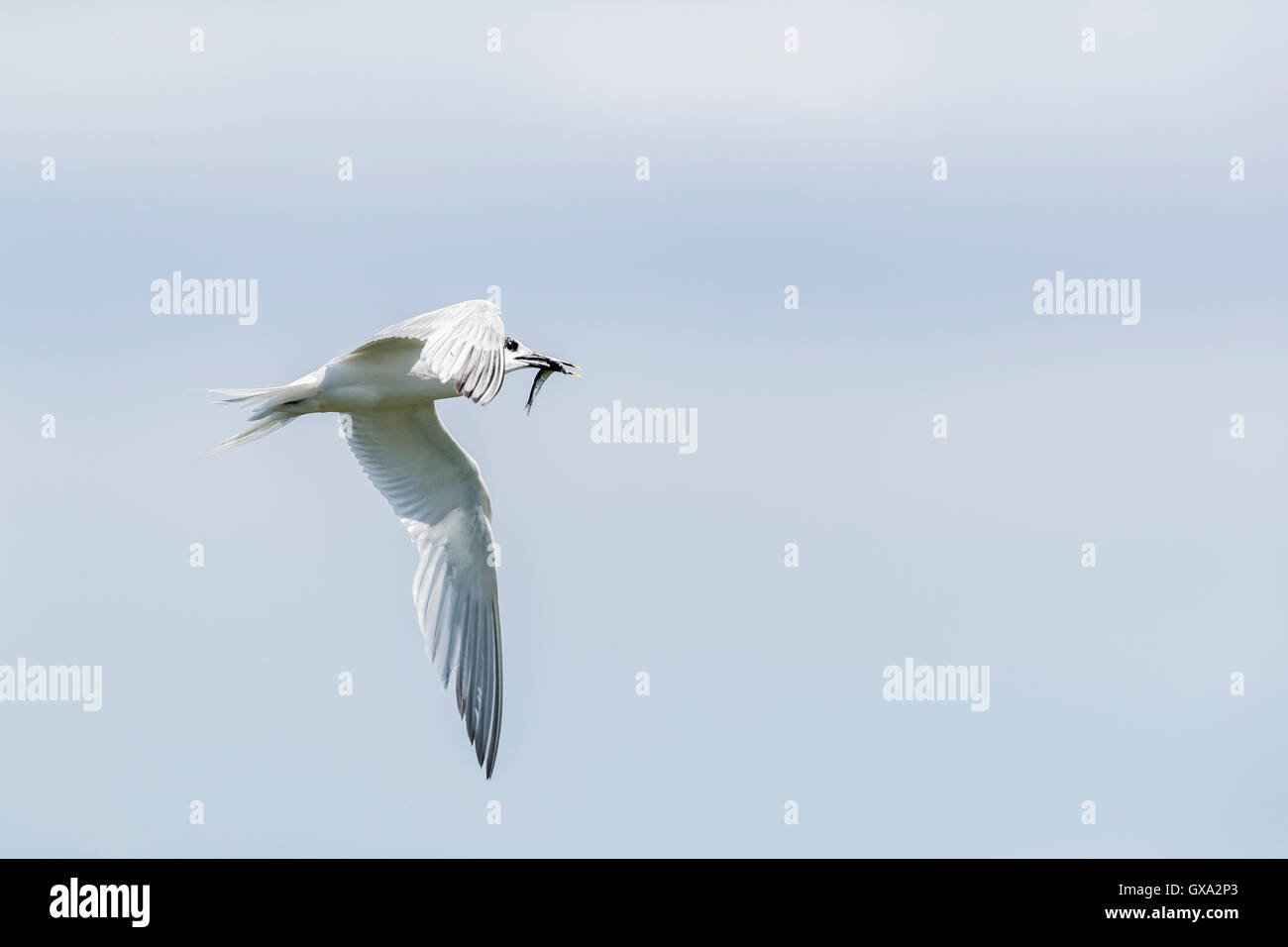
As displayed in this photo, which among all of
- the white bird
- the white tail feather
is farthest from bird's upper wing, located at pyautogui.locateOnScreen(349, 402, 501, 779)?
the white tail feather

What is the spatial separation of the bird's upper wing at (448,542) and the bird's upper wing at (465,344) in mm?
2498

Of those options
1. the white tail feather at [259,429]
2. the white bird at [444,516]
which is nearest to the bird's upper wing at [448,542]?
the white bird at [444,516]

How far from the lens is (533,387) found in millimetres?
12305

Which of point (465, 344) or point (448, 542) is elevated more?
point (465, 344)

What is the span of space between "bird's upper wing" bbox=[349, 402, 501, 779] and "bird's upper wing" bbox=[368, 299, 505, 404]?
250 centimetres

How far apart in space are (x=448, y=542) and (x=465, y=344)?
3811 mm

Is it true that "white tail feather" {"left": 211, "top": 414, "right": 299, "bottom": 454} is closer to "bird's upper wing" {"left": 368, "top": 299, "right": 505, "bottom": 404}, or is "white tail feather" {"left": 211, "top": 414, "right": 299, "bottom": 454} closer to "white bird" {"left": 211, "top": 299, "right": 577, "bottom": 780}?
"white bird" {"left": 211, "top": 299, "right": 577, "bottom": 780}

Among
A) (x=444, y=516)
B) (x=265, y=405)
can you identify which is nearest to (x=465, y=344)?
(x=265, y=405)

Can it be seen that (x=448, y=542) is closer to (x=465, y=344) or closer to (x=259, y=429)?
(x=259, y=429)

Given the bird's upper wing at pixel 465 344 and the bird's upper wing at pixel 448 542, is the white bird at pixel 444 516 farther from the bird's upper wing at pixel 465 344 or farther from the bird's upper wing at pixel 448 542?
the bird's upper wing at pixel 465 344

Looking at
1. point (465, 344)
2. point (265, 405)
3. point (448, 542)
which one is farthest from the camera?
point (448, 542)

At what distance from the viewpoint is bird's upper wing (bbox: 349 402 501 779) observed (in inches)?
507

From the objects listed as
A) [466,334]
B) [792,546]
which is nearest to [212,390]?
[466,334]

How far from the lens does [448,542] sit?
1324cm
